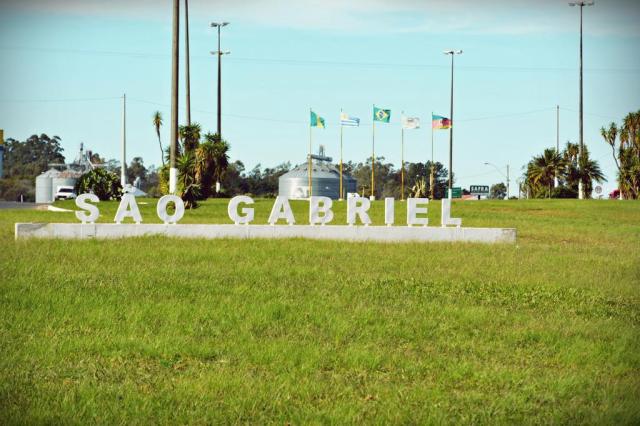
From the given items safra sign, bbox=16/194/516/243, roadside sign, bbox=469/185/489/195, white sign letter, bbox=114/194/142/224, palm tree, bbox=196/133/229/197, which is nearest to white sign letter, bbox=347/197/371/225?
safra sign, bbox=16/194/516/243

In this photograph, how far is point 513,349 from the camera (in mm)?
9812

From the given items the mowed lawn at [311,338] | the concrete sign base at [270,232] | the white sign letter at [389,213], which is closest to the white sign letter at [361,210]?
the concrete sign base at [270,232]

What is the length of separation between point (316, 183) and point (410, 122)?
26.1 m

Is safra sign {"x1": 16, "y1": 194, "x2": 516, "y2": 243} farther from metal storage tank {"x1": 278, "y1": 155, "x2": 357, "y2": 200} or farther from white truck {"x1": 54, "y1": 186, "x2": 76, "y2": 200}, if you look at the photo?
metal storage tank {"x1": 278, "y1": 155, "x2": 357, "y2": 200}

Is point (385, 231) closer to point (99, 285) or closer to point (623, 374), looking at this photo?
point (99, 285)

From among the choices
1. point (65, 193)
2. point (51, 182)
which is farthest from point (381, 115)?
point (51, 182)

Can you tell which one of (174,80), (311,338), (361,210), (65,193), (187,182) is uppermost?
(174,80)

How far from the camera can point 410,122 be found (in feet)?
195

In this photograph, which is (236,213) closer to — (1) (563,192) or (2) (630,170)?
(2) (630,170)

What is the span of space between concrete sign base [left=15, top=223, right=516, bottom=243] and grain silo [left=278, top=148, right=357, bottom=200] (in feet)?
193

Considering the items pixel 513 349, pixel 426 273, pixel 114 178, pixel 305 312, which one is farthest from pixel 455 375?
pixel 114 178

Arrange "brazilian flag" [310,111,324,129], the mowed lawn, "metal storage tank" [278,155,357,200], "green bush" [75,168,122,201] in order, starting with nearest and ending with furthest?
the mowed lawn → "green bush" [75,168,122,201] → "brazilian flag" [310,111,324,129] → "metal storage tank" [278,155,357,200]

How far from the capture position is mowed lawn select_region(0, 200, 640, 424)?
7359 mm

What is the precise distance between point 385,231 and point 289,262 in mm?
7003
